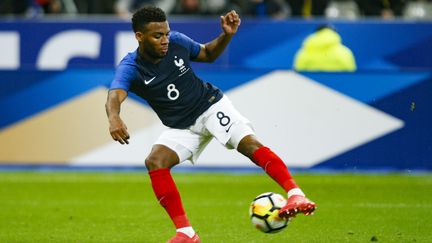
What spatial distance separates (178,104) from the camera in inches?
291

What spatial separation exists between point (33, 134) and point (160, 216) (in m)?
3.91

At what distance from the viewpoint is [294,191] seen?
22.4 ft

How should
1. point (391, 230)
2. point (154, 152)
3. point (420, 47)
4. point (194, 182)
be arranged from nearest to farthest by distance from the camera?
point (154, 152), point (391, 230), point (194, 182), point (420, 47)

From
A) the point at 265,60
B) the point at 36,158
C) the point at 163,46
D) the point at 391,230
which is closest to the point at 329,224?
the point at 391,230

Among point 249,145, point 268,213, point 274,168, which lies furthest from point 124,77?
point 268,213

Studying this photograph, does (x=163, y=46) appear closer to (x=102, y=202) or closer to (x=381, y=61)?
(x=102, y=202)

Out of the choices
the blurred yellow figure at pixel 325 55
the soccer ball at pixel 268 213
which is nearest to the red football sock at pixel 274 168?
the soccer ball at pixel 268 213

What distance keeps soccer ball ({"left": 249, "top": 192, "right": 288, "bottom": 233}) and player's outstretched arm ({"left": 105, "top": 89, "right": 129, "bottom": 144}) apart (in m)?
1.06

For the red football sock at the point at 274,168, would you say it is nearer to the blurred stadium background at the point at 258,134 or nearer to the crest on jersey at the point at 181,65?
the crest on jersey at the point at 181,65

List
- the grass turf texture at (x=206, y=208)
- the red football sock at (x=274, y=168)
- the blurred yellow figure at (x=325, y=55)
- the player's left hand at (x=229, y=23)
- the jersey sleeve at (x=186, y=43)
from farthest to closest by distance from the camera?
the blurred yellow figure at (x=325, y=55) → the grass turf texture at (x=206, y=208) → the jersey sleeve at (x=186, y=43) → the player's left hand at (x=229, y=23) → the red football sock at (x=274, y=168)

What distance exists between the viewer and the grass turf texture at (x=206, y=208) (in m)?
8.11

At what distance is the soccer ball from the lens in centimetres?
685

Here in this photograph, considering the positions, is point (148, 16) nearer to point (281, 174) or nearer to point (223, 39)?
point (223, 39)

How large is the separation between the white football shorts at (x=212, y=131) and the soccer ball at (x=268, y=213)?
569mm
